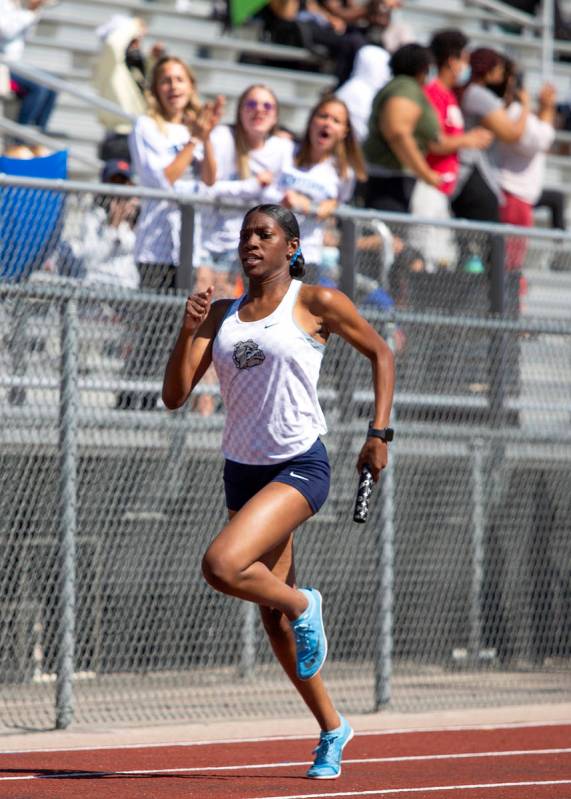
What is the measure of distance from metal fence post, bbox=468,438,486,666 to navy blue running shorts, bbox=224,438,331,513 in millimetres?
3844

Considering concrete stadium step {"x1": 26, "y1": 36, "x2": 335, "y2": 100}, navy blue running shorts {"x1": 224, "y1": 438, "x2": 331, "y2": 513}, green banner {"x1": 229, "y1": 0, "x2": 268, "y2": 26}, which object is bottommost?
navy blue running shorts {"x1": 224, "y1": 438, "x2": 331, "y2": 513}

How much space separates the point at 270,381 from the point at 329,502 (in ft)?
11.3

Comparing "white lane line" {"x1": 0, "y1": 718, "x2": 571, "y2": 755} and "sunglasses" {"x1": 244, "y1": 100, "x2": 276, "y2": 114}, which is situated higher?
"sunglasses" {"x1": 244, "y1": 100, "x2": 276, "y2": 114}

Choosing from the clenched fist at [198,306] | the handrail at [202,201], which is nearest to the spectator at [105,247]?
the handrail at [202,201]

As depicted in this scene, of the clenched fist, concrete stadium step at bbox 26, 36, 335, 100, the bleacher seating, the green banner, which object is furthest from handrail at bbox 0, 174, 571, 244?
concrete stadium step at bbox 26, 36, 335, 100

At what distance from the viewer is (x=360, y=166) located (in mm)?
10734

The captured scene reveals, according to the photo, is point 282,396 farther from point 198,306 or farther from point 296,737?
point 296,737

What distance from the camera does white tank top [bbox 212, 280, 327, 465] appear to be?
267 inches

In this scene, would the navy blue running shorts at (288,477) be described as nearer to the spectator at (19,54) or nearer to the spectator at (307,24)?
the spectator at (19,54)

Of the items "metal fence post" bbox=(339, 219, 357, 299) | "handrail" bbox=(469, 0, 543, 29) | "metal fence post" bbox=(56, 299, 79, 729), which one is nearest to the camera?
"metal fence post" bbox=(56, 299, 79, 729)

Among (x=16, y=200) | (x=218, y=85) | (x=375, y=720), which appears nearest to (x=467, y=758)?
(x=375, y=720)

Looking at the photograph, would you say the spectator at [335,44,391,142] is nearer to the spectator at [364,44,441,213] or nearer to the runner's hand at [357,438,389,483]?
the spectator at [364,44,441,213]

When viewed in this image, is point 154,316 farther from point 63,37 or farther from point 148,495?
point 63,37

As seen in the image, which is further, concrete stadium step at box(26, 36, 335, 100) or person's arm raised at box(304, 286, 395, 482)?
concrete stadium step at box(26, 36, 335, 100)
